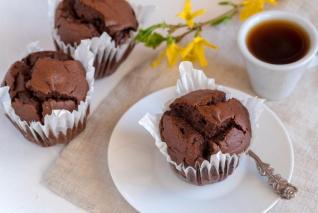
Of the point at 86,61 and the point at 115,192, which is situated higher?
the point at 86,61

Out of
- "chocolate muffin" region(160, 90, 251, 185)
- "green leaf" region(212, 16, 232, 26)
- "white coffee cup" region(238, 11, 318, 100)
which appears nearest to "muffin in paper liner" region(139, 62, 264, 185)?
"chocolate muffin" region(160, 90, 251, 185)

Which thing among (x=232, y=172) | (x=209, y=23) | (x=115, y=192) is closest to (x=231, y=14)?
(x=209, y=23)

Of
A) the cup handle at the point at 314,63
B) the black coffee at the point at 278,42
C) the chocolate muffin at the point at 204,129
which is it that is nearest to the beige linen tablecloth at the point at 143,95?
the cup handle at the point at 314,63

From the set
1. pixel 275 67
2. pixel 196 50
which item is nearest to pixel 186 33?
pixel 196 50

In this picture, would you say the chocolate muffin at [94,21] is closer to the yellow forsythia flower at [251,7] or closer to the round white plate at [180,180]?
the round white plate at [180,180]

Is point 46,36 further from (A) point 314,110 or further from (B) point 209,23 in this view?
(A) point 314,110
